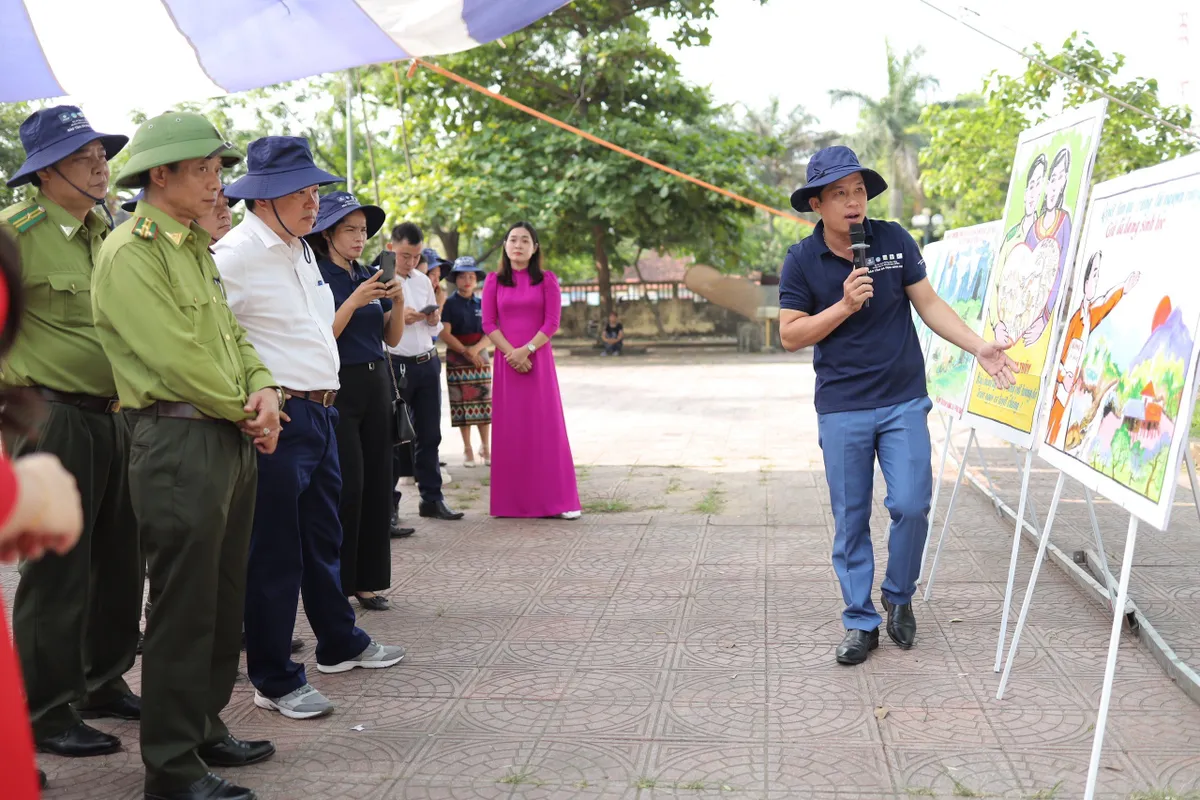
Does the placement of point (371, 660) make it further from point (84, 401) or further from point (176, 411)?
point (176, 411)

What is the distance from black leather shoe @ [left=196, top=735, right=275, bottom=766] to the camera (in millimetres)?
3523

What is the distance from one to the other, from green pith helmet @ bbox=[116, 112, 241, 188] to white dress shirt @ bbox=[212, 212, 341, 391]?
52cm

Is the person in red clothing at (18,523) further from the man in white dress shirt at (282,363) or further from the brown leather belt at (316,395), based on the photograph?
the brown leather belt at (316,395)

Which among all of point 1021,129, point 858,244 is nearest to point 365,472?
point 858,244

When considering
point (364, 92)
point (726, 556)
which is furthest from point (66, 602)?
point (364, 92)

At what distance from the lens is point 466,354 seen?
939 cm

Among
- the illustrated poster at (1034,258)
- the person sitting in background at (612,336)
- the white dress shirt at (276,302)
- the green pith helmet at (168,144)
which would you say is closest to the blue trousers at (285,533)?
the white dress shirt at (276,302)

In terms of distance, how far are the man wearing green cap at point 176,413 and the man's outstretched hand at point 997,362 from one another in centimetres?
274

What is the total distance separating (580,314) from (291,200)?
88.2 ft

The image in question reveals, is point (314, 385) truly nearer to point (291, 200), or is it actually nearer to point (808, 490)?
point (291, 200)

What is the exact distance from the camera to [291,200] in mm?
3900

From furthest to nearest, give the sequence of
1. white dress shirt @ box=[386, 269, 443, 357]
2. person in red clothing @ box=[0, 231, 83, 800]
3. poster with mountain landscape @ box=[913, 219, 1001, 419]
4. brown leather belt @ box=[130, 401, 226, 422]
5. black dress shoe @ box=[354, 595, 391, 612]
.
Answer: white dress shirt @ box=[386, 269, 443, 357]
poster with mountain landscape @ box=[913, 219, 1001, 419]
black dress shoe @ box=[354, 595, 391, 612]
brown leather belt @ box=[130, 401, 226, 422]
person in red clothing @ box=[0, 231, 83, 800]

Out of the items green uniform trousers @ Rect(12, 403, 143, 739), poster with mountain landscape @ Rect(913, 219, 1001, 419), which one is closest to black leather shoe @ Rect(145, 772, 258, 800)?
green uniform trousers @ Rect(12, 403, 143, 739)

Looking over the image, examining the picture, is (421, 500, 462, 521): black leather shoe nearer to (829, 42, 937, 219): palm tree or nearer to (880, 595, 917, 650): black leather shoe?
(880, 595, 917, 650): black leather shoe
